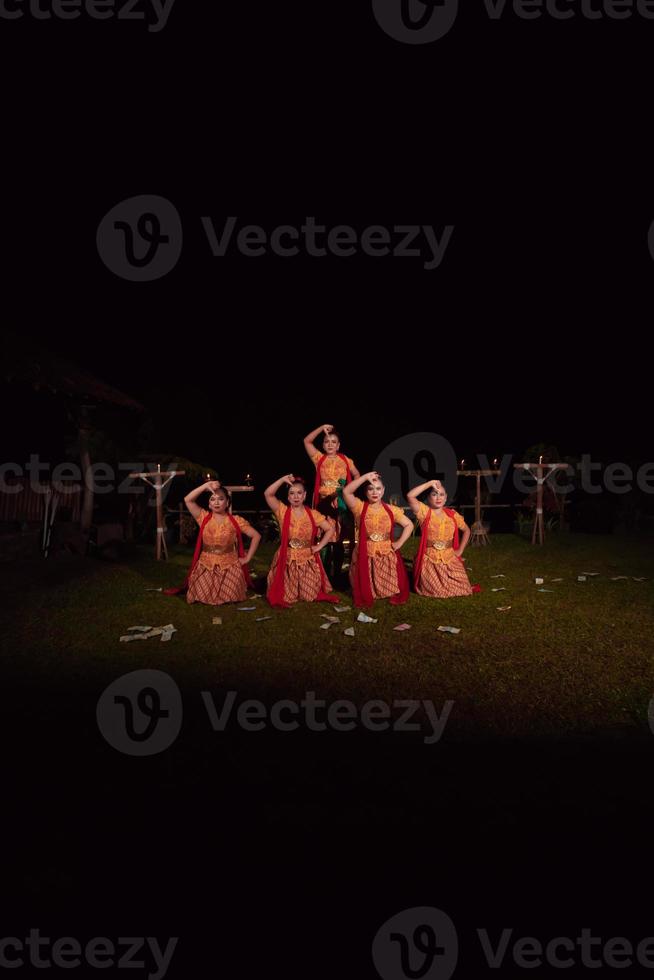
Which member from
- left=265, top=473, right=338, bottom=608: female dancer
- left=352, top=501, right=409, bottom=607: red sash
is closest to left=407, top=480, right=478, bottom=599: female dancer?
left=352, top=501, right=409, bottom=607: red sash

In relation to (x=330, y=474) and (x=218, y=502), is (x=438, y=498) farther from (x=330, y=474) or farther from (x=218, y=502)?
(x=218, y=502)

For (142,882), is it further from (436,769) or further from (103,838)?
(436,769)

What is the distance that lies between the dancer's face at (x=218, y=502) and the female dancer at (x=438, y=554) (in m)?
2.80

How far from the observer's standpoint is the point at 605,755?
3803mm

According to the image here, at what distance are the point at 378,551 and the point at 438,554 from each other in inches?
39.7

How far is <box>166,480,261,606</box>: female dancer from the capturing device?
332 inches

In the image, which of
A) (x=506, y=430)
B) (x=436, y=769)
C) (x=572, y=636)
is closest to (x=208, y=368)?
(x=506, y=430)

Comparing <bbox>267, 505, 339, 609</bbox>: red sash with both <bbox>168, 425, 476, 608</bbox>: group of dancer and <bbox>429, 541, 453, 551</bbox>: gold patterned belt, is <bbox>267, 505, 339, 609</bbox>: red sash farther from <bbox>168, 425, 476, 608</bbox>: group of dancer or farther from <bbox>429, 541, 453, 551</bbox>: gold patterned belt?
<bbox>429, 541, 453, 551</bbox>: gold patterned belt

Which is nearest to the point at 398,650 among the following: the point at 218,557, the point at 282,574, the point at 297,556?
the point at 282,574

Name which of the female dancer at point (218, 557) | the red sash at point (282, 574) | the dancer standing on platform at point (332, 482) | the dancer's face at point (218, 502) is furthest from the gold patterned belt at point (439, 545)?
the dancer's face at point (218, 502)

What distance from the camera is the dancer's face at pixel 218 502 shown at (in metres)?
8.34

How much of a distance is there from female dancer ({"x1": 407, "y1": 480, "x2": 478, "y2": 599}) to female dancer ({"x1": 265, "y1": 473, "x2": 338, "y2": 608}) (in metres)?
1.41

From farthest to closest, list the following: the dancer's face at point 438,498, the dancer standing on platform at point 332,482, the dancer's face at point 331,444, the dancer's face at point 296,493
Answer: the dancer standing on platform at point 332,482 → the dancer's face at point 331,444 → the dancer's face at point 438,498 → the dancer's face at point 296,493

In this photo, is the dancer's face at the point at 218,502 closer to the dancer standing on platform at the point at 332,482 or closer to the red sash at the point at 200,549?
the red sash at the point at 200,549
